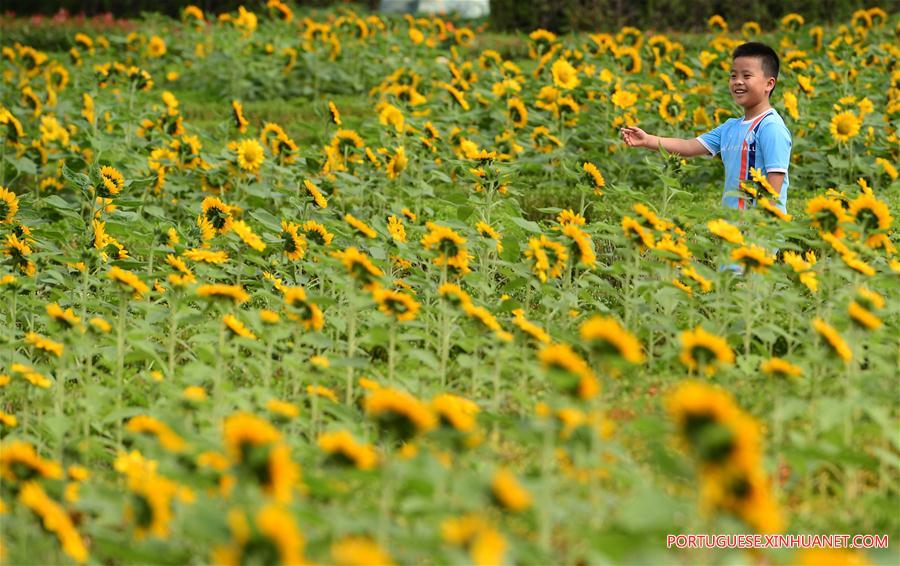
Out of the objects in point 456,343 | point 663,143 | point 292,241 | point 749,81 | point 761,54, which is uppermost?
point 761,54

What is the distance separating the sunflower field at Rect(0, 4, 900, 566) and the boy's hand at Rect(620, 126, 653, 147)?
411 mm

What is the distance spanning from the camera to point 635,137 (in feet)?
16.4

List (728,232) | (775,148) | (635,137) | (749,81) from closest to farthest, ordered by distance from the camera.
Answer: (728,232) < (775,148) < (749,81) < (635,137)

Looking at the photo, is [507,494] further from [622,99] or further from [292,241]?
[622,99]

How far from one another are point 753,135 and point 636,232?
1.46m

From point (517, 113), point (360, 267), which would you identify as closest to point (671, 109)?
point (517, 113)

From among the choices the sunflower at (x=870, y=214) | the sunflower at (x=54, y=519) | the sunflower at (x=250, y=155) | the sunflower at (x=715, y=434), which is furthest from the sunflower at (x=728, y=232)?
the sunflower at (x=250, y=155)

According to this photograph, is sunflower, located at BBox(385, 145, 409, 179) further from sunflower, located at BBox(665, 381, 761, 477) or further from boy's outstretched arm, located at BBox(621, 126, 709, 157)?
sunflower, located at BBox(665, 381, 761, 477)

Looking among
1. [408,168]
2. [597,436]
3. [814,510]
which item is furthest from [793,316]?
[408,168]

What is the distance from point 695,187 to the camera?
6312mm

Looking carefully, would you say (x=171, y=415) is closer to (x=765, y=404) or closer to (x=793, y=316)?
(x=765, y=404)

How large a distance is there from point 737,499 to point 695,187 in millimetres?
4662

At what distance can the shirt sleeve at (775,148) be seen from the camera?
464 centimetres

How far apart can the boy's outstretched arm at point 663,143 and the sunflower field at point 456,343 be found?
413mm
